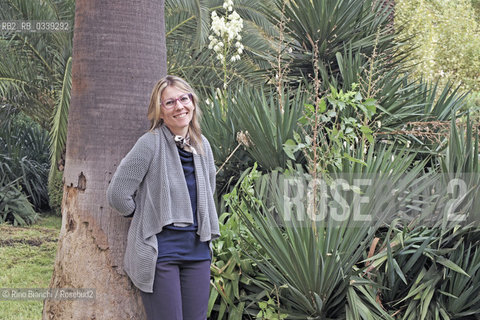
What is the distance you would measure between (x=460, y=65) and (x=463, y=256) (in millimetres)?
20446

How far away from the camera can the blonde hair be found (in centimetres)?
291

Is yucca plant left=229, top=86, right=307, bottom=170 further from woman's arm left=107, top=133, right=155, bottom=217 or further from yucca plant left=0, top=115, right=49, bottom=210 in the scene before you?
yucca plant left=0, top=115, right=49, bottom=210

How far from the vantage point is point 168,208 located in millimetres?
2748

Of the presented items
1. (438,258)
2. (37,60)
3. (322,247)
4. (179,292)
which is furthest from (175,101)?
(37,60)

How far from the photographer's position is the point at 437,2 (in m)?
26.6

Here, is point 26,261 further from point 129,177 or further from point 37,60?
point 129,177

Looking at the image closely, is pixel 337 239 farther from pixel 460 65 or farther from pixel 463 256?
pixel 460 65

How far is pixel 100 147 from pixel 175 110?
0.52 metres

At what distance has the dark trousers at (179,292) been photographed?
274 centimetres

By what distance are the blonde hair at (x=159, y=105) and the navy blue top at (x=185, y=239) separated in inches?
3.9
